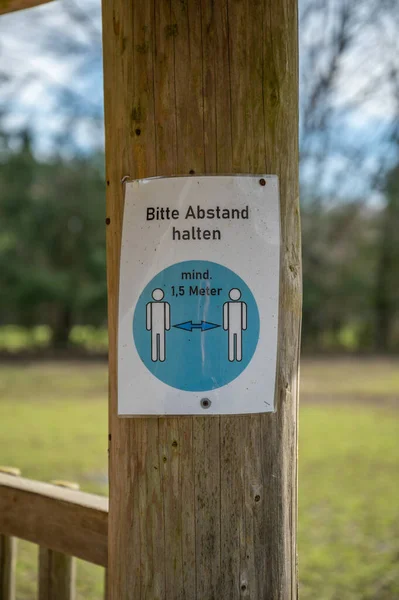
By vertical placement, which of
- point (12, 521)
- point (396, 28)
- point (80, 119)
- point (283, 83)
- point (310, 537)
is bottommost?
point (310, 537)

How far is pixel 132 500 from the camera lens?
1930 mm

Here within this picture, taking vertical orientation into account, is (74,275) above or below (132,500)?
above

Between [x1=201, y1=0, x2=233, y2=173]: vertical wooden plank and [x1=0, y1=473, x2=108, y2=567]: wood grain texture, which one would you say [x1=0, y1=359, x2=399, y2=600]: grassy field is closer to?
[x1=0, y1=473, x2=108, y2=567]: wood grain texture

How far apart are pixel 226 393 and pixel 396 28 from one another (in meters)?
9.29

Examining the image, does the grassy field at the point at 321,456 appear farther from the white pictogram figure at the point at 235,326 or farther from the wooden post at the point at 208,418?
the white pictogram figure at the point at 235,326

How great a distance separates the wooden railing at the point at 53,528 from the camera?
242cm

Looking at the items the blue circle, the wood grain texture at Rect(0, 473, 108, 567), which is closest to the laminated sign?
the blue circle

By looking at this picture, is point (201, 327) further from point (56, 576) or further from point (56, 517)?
point (56, 576)

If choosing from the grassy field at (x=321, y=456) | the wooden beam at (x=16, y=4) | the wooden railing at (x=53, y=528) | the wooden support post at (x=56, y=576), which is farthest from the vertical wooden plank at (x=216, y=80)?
the grassy field at (x=321, y=456)

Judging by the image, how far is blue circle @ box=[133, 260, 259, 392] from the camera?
1.90 m

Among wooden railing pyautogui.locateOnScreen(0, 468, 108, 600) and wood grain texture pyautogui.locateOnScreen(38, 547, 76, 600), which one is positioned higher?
wooden railing pyautogui.locateOnScreen(0, 468, 108, 600)

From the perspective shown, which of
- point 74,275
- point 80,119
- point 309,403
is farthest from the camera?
point 74,275

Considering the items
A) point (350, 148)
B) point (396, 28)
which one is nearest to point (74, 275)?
point (350, 148)

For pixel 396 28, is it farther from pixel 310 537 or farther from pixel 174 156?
pixel 174 156
